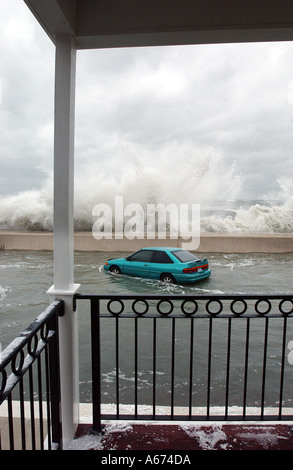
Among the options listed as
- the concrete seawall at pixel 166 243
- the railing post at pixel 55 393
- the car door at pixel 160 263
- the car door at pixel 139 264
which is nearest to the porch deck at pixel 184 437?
the railing post at pixel 55 393

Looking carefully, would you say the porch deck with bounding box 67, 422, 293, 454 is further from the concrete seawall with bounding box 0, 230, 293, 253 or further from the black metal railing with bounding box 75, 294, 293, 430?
the concrete seawall with bounding box 0, 230, 293, 253

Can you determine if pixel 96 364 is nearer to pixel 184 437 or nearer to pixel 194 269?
pixel 184 437

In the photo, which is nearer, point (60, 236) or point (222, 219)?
point (60, 236)

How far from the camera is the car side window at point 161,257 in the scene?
887 centimetres

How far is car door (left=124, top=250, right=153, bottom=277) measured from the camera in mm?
9148

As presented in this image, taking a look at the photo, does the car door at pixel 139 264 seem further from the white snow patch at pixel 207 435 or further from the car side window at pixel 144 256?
the white snow patch at pixel 207 435

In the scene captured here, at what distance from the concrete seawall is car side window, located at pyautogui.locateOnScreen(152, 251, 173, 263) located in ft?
24.5

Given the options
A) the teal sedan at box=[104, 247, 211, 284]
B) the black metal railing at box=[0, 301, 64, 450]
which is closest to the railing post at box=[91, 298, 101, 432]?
the black metal railing at box=[0, 301, 64, 450]

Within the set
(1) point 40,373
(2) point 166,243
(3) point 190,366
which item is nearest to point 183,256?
(3) point 190,366

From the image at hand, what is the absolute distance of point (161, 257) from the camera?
897 cm

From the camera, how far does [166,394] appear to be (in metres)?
3.27
